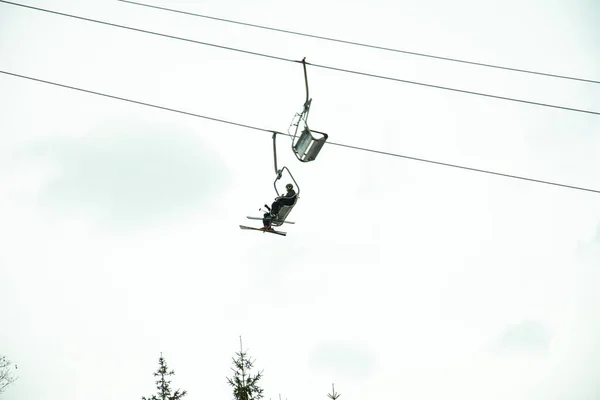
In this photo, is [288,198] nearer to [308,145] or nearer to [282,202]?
[282,202]

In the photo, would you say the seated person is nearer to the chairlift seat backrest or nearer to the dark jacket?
the dark jacket

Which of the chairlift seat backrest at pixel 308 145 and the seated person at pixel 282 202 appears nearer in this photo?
the chairlift seat backrest at pixel 308 145

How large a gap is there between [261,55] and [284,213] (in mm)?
4211

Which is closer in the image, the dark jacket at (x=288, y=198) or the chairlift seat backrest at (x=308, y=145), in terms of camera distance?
the chairlift seat backrest at (x=308, y=145)

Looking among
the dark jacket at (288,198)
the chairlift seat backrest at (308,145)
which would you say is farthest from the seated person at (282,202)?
the chairlift seat backrest at (308,145)

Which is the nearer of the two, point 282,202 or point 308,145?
point 308,145

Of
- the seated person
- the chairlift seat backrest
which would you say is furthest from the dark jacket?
the chairlift seat backrest

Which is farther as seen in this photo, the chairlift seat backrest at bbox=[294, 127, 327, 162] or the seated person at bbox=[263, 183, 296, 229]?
the seated person at bbox=[263, 183, 296, 229]

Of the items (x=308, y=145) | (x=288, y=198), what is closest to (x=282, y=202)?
(x=288, y=198)

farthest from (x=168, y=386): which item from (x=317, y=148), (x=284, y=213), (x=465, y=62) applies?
(x=465, y=62)

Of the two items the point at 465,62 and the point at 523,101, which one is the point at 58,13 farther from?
the point at 523,101

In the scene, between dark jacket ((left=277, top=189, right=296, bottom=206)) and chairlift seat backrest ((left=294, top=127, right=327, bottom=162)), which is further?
dark jacket ((left=277, top=189, right=296, bottom=206))

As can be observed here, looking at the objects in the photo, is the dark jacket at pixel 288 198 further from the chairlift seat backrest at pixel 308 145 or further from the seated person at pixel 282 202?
the chairlift seat backrest at pixel 308 145

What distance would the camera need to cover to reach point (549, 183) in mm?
10992
